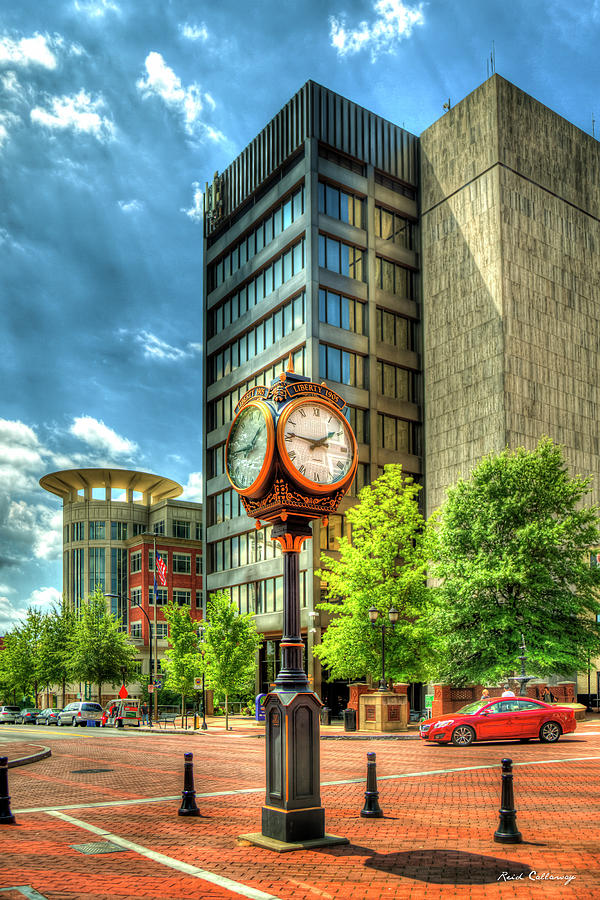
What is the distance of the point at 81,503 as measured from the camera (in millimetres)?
95375

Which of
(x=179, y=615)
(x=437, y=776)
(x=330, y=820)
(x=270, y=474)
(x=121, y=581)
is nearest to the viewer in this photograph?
(x=270, y=474)

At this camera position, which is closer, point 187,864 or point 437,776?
point 187,864

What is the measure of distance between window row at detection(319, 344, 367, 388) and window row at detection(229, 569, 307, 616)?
1384 cm

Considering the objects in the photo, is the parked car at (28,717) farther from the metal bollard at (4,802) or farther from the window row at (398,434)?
the metal bollard at (4,802)

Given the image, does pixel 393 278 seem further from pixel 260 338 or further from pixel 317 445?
pixel 317 445

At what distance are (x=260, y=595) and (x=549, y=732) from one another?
37.2 meters

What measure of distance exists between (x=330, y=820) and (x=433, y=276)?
53873 mm

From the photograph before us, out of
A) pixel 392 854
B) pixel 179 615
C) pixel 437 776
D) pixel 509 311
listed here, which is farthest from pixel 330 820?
pixel 509 311

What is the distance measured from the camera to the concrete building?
55.6 metres

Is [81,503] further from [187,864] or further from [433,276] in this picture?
[187,864]

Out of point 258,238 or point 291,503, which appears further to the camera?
point 258,238

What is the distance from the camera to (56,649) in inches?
2749

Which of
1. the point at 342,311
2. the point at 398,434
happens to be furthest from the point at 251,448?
the point at 398,434

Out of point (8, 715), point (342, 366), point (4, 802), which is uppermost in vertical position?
point (342, 366)
